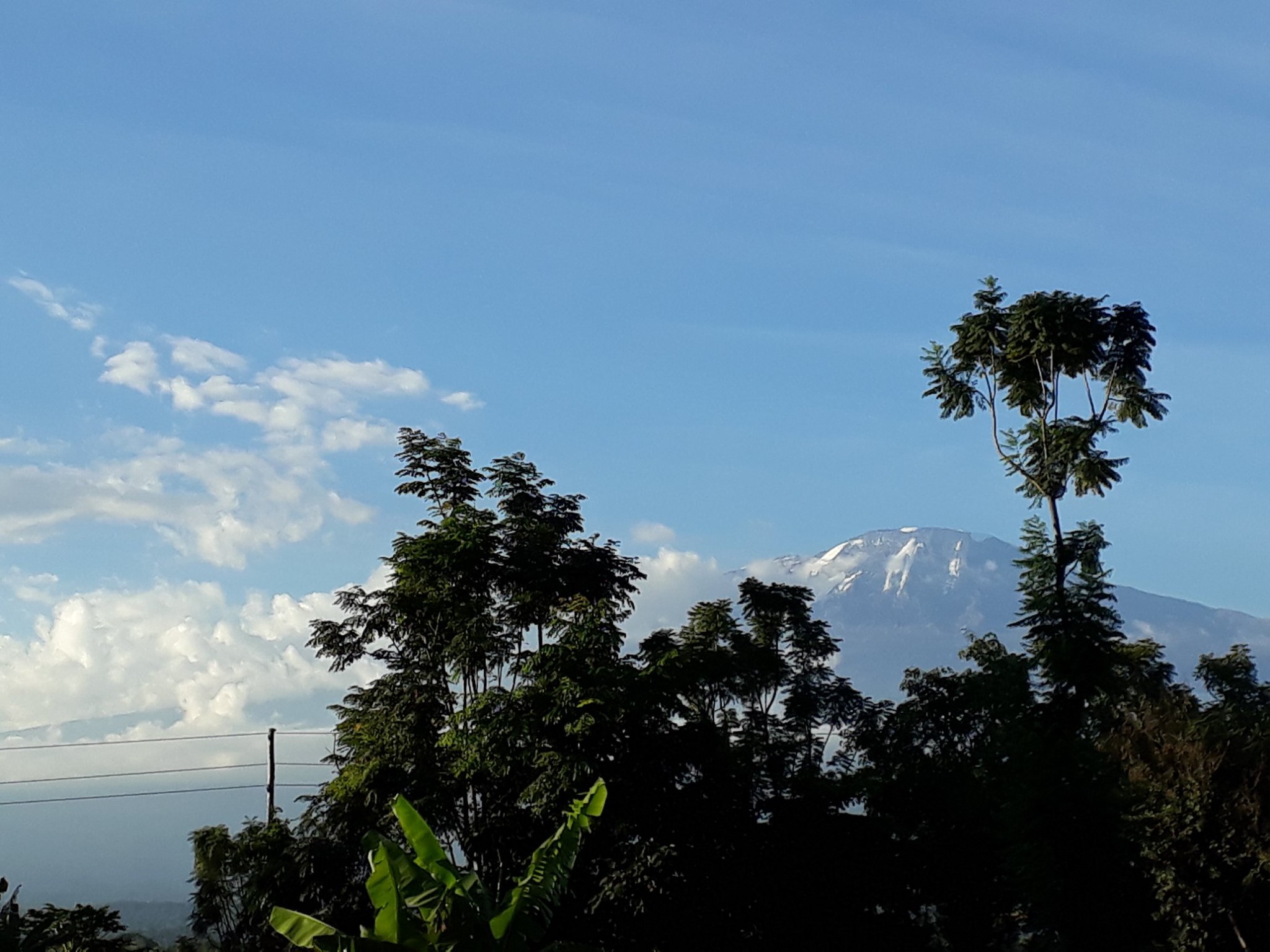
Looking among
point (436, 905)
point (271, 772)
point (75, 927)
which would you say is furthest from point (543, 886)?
point (271, 772)

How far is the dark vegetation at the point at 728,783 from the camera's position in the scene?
22891 mm

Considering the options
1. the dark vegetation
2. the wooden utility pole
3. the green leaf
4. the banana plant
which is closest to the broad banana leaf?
the banana plant

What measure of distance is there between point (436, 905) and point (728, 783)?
36.8ft

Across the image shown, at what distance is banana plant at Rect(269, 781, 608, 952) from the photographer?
45.4 ft

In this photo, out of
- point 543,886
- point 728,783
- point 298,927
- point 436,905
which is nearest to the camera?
point 298,927

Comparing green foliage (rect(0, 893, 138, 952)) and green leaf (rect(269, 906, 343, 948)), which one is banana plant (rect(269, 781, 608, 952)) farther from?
green foliage (rect(0, 893, 138, 952))

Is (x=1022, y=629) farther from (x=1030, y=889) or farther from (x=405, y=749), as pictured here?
(x=405, y=749)

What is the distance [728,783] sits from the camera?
82.2ft

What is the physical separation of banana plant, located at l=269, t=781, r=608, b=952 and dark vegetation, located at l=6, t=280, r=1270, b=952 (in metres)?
5.76

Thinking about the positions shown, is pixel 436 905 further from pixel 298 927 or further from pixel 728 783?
pixel 728 783

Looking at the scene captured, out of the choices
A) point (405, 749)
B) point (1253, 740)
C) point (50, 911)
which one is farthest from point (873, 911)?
point (50, 911)

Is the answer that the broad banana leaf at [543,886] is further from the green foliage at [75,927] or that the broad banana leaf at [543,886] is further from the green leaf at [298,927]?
the green foliage at [75,927]

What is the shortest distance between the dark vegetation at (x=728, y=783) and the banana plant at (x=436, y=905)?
5.76m

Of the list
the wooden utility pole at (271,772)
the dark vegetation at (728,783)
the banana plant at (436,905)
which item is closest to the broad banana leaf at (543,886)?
the banana plant at (436,905)
